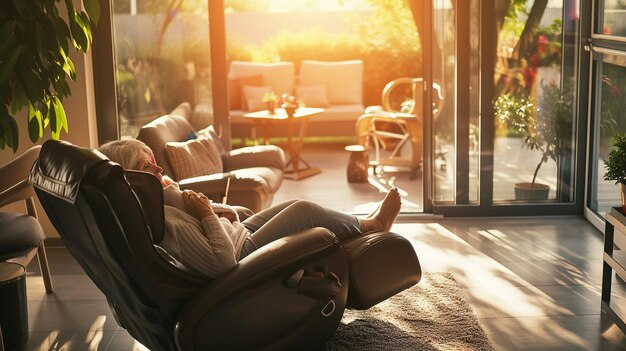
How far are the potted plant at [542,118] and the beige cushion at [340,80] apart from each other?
4.00 metres

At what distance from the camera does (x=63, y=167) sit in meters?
2.88

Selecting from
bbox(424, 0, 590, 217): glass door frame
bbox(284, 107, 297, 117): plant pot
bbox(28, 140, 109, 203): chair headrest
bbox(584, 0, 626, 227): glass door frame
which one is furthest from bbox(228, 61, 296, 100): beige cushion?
bbox(28, 140, 109, 203): chair headrest

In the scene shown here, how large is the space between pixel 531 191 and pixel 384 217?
2.64 meters

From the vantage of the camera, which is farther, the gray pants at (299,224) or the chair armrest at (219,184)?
the chair armrest at (219,184)

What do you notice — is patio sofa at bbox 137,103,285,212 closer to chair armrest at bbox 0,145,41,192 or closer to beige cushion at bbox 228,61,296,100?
chair armrest at bbox 0,145,41,192

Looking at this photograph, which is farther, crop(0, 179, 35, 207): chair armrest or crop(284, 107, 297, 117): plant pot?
crop(284, 107, 297, 117): plant pot

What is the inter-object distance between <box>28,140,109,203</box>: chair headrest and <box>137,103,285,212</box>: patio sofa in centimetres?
194

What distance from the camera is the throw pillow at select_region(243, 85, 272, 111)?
952cm

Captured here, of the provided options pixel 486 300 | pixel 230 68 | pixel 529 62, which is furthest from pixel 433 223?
pixel 230 68

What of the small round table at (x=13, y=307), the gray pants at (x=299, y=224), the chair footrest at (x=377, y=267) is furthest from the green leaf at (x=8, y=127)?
the chair footrest at (x=377, y=267)

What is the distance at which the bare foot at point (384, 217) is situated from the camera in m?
3.90

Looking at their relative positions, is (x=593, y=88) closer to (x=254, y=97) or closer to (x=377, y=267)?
(x=377, y=267)

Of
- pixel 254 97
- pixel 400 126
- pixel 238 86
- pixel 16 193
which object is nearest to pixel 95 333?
pixel 16 193

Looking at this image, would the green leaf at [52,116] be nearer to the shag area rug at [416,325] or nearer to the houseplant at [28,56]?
the houseplant at [28,56]
